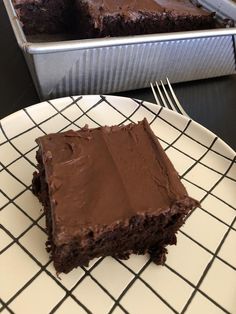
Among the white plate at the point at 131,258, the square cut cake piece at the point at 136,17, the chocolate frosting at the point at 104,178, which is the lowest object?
the white plate at the point at 131,258

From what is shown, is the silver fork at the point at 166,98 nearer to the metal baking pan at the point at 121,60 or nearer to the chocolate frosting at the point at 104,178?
the metal baking pan at the point at 121,60

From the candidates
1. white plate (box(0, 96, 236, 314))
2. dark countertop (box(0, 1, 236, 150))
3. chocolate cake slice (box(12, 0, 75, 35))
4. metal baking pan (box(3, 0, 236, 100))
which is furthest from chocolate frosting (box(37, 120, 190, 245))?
chocolate cake slice (box(12, 0, 75, 35))

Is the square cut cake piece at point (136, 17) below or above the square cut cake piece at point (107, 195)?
above

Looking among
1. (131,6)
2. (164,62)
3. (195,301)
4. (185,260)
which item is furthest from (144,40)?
(195,301)

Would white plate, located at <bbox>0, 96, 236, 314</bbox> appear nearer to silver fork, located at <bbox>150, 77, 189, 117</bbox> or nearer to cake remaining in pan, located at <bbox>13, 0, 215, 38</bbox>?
silver fork, located at <bbox>150, 77, 189, 117</bbox>

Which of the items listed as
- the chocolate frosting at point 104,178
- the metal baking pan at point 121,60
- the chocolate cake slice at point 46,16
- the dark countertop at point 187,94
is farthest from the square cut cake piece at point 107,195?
the chocolate cake slice at point 46,16

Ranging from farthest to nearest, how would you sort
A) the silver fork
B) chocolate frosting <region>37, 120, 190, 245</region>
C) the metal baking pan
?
the silver fork < the metal baking pan < chocolate frosting <region>37, 120, 190, 245</region>

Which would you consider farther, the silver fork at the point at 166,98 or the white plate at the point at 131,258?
the silver fork at the point at 166,98
